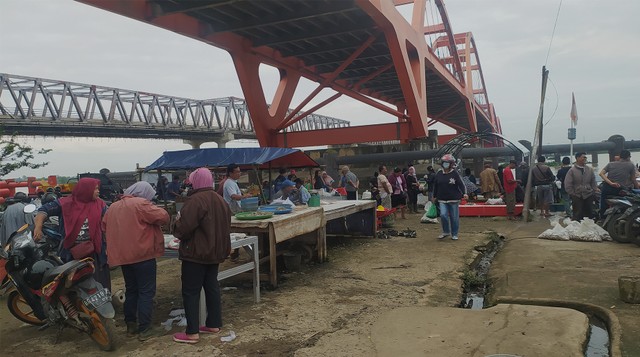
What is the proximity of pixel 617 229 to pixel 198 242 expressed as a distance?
6915 millimetres

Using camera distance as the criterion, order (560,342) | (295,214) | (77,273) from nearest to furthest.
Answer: (560,342)
(77,273)
(295,214)

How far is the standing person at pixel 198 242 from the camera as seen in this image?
11.5 feet

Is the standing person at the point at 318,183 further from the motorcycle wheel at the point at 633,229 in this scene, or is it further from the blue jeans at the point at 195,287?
the blue jeans at the point at 195,287

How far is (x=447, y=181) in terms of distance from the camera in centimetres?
789

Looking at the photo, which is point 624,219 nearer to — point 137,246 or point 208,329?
point 208,329

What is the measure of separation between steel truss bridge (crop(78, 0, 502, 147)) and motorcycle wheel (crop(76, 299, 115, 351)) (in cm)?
756

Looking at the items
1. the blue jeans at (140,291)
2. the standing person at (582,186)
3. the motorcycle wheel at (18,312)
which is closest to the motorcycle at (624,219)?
the standing person at (582,186)

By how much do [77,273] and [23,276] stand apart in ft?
2.79

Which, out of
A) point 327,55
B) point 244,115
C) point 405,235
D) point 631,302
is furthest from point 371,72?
point 244,115

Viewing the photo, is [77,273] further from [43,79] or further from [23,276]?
[43,79]

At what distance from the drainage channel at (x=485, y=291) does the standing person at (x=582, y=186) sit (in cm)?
157

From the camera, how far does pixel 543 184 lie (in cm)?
1048

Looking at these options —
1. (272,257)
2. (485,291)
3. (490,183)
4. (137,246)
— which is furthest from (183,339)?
(490,183)

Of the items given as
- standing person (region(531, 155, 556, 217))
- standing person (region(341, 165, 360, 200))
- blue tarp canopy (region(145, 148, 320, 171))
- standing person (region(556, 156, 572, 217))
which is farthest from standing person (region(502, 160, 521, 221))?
blue tarp canopy (region(145, 148, 320, 171))
